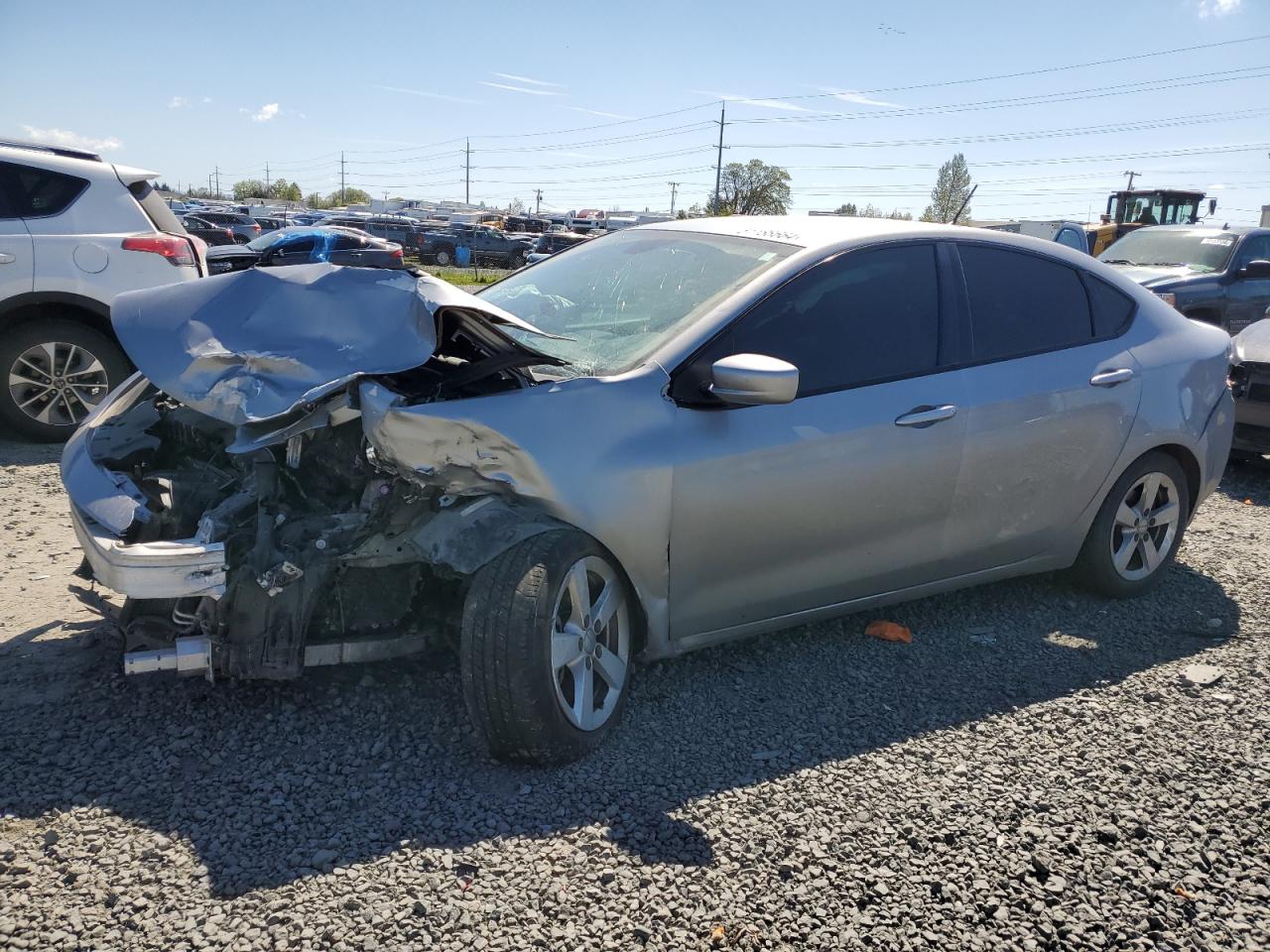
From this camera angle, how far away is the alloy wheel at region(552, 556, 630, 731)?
119 inches

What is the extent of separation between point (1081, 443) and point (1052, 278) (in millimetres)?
736

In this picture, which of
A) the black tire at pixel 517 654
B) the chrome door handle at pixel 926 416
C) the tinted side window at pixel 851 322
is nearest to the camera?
the black tire at pixel 517 654

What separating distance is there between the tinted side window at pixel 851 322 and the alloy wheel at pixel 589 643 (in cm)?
85

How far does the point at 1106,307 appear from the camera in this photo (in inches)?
174

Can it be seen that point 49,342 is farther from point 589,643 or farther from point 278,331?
point 589,643

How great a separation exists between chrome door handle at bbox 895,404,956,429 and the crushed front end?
1.38m

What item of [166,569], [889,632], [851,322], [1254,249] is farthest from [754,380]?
[1254,249]

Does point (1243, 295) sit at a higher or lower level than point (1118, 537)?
higher

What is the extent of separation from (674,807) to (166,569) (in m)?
1.60

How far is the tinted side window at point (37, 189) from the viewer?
22.0ft

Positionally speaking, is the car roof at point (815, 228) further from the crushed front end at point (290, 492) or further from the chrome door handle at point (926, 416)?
the crushed front end at point (290, 492)

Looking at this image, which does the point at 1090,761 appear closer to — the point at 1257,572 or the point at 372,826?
the point at 372,826

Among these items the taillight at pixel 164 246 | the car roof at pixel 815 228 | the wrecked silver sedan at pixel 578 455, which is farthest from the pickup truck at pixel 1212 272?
the taillight at pixel 164 246

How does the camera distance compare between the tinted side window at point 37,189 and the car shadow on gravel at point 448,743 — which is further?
the tinted side window at point 37,189
